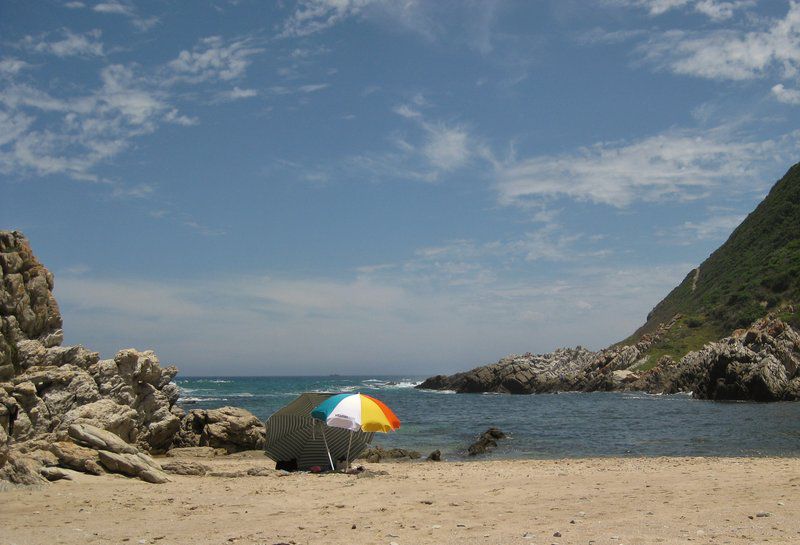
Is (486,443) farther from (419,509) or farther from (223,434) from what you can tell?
(419,509)

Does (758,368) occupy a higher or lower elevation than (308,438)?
higher

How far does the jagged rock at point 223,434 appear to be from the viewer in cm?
2689

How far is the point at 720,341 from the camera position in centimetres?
9100

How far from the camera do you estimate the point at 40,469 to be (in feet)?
46.1

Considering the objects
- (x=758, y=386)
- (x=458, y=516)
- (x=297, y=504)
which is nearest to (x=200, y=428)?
(x=297, y=504)

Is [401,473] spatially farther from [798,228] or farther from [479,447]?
[798,228]

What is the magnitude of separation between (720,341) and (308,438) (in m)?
87.9

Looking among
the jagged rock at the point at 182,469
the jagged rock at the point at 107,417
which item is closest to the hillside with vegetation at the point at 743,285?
the jagged rock at the point at 182,469

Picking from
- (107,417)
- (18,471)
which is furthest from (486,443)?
(18,471)

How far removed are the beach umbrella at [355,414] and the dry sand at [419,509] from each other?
1523 mm

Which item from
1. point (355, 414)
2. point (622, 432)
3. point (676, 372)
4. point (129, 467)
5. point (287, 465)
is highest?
point (355, 414)

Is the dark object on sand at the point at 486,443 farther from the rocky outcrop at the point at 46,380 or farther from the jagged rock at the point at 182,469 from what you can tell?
the rocky outcrop at the point at 46,380

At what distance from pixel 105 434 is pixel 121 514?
19.5ft

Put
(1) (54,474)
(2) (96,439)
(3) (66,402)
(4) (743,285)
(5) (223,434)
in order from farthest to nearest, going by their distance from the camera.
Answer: (4) (743,285) → (5) (223,434) → (3) (66,402) → (2) (96,439) → (1) (54,474)
